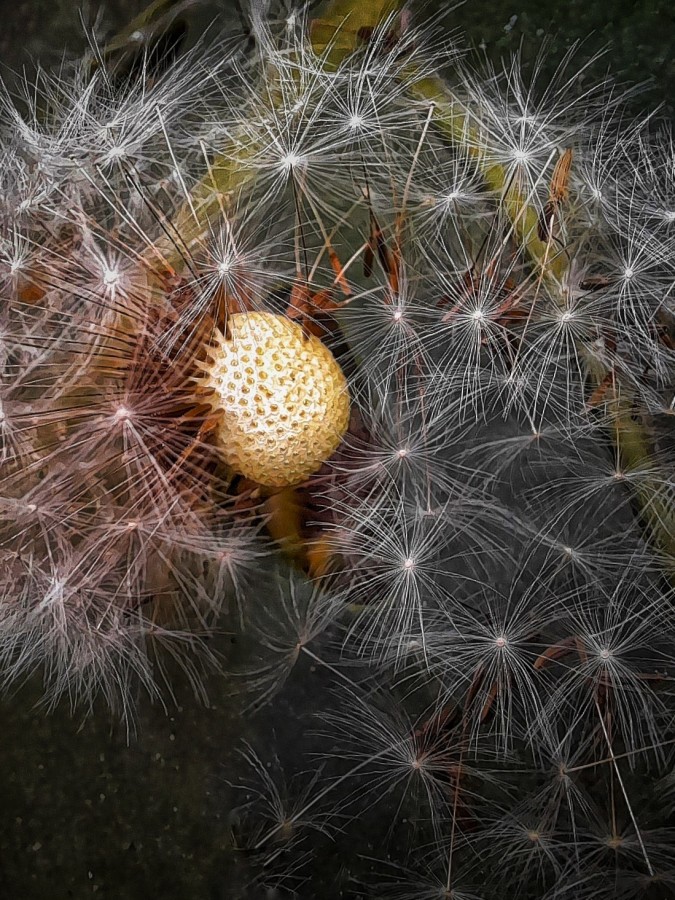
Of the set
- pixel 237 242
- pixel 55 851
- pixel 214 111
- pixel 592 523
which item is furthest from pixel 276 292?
pixel 55 851

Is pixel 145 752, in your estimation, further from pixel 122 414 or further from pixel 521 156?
pixel 521 156

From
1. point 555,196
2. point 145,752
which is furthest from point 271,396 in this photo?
point 145,752

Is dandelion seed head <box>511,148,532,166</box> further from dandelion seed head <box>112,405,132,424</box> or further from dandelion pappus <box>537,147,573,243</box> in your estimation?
dandelion seed head <box>112,405,132,424</box>

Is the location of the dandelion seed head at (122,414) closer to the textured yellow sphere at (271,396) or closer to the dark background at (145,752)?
the textured yellow sphere at (271,396)

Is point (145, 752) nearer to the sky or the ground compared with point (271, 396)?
nearer to the ground

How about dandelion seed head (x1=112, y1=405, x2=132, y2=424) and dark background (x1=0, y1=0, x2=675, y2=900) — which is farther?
dark background (x1=0, y1=0, x2=675, y2=900)

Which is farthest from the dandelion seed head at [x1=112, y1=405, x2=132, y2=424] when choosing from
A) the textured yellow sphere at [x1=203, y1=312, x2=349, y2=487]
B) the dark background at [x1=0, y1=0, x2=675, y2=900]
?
the dark background at [x1=0, y1=0, x2=675, y2=900]

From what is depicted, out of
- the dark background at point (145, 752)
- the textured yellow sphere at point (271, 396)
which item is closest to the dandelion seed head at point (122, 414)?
the textured yellow sphere at point (271, 396)
